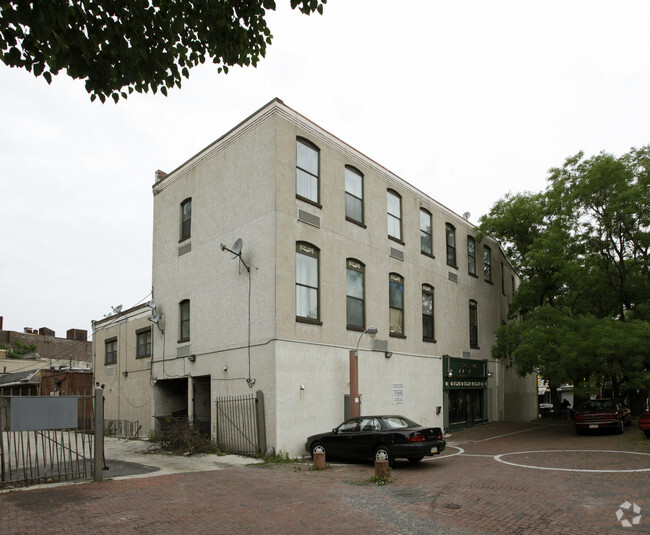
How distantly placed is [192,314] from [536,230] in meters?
18.4

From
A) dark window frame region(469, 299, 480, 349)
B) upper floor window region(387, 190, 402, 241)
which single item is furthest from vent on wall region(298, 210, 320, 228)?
dark window frame region(469, 299, 480, 349)

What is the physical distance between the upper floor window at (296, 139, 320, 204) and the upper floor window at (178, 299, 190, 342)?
6.24 m

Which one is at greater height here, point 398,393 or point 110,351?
point 110,351

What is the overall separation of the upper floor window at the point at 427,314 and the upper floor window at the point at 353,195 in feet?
17.5

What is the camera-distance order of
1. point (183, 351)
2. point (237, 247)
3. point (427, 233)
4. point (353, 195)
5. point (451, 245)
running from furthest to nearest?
point (451, 245) < point (427, 233) < point (353, 195) < point (183, 351) < point (237, 247)

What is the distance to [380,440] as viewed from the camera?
46.3ft

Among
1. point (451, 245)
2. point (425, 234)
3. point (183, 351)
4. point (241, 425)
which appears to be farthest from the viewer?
point (451, 245)

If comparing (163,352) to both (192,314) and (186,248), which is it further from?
(186,248)

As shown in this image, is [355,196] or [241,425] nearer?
[241,425]

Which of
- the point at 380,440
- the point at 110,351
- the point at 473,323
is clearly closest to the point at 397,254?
the point at 473,323

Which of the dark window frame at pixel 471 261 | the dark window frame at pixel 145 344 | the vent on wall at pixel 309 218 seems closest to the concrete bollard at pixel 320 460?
the vent on wall at pixel 309 218

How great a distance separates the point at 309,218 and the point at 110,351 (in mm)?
13935

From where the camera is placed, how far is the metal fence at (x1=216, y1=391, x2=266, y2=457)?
16219 millimetres

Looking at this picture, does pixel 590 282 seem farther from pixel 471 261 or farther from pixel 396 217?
pixel 396 217
